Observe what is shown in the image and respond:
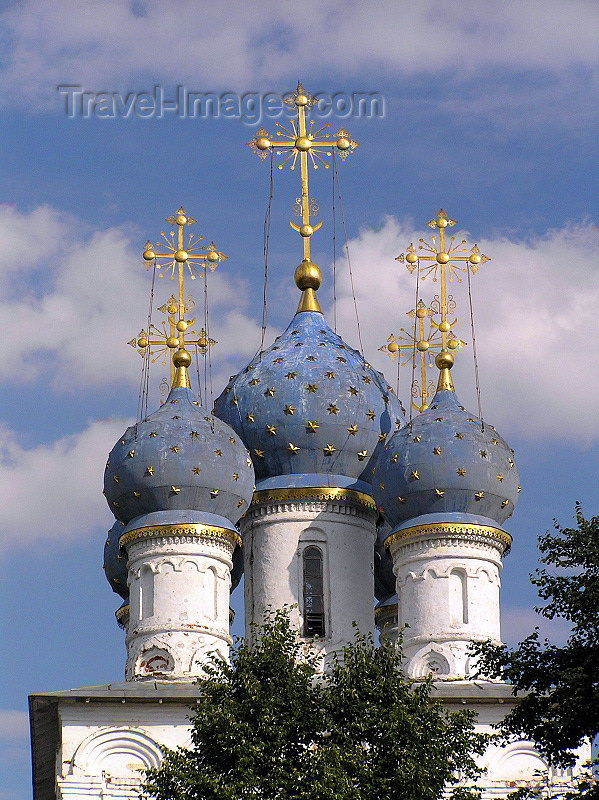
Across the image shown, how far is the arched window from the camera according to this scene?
29000mm

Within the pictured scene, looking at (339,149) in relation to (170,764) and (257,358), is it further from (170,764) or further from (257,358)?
(170,764)

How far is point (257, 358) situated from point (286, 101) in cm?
383

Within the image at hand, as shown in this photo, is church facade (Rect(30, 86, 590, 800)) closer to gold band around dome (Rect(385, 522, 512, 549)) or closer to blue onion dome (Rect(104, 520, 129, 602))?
gold band around dome (Rect(385, 522, 512, 549))

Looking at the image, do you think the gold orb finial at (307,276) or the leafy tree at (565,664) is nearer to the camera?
the leafy tree at (565,664)

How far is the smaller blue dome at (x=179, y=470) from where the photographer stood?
28453 mm

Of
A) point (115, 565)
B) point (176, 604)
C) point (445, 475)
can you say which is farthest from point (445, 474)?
point (115, 565)

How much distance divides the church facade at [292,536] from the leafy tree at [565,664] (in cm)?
633

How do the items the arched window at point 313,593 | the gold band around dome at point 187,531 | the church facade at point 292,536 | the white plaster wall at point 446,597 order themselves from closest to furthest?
the church facade at point 292,536 < the white plaster wall at point 446,597 < the gold band around dome at point 187,531 < the arched window at point 313,593

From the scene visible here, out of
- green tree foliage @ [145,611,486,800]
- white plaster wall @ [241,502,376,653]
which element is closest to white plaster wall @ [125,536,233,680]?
white plaster wall @ [241,502,376,653]

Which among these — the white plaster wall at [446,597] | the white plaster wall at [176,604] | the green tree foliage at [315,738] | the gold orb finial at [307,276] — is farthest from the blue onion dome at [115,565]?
the green tree foliage at [315,738]

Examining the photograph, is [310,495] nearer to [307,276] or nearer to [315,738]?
[307,276]

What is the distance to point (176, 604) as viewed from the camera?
1104 inches

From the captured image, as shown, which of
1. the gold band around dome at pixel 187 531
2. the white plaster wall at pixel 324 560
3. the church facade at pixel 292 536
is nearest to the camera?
the church facade at pixel 292 536

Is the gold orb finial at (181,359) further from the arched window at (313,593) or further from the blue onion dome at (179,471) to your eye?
the arched window at (313,593)
